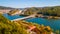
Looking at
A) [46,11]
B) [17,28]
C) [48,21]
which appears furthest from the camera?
[46,11]

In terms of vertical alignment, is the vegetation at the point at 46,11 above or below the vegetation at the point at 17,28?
above

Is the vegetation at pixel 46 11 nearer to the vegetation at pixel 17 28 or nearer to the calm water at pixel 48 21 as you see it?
the calm water at pixel 48 21

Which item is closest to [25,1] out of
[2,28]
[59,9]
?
[59,9]

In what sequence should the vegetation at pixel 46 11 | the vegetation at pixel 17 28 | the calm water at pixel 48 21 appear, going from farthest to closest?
the vegetation at pixel 46 11 → the calm water at pixel 48 21 → the vegetation at pixel 17 28

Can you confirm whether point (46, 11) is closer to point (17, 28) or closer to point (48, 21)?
point (48, 21)

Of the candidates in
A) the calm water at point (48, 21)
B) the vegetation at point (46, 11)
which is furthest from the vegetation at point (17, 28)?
the vegetation at point (46, 11)

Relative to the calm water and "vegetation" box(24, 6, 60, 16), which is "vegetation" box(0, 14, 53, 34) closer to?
the calm water

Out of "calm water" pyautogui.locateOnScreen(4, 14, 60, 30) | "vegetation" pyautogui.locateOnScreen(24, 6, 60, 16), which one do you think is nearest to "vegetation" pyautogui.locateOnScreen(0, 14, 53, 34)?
"calm water" pyautogui.locateOnScreen(4, 14, 60, 30)

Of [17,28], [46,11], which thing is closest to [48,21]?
[46,11]
